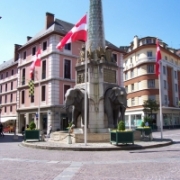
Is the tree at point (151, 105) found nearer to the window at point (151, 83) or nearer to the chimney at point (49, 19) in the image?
the window at point (151, 83)

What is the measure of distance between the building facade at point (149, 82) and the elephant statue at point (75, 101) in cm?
3293

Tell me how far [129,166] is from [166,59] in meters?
48.9

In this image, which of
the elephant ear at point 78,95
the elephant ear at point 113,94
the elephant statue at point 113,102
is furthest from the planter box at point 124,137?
the elephant ear at point 78,95

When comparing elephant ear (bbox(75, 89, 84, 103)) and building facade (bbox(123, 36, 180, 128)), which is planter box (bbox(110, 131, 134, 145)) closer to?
elephant ear (bbox(75, 89, 84, 103))

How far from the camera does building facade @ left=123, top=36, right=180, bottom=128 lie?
48.3 metres

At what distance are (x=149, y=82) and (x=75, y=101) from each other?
115ft

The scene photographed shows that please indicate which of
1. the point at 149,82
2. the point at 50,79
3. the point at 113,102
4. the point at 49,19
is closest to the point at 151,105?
the point at 149,82

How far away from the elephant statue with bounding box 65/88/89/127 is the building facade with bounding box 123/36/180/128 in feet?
108

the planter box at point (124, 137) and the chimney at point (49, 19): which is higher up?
the chimney at point (49, 19)

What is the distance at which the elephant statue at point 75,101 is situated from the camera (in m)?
15.7

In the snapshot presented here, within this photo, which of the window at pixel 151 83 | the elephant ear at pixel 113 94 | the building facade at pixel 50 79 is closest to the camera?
the elephant ear at pixel 113 94

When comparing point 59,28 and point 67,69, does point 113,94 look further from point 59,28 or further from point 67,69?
point 59,28

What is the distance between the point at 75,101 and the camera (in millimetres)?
16047

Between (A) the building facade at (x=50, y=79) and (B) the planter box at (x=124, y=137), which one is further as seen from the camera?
(A) the building facade at (x=50, y=79)
